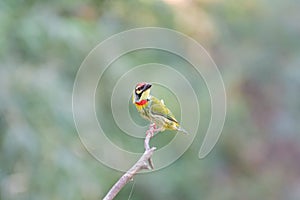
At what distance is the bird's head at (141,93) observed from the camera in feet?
3.43

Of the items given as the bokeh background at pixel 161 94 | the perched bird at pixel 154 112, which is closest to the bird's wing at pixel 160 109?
the perched bird at pixel 154 112

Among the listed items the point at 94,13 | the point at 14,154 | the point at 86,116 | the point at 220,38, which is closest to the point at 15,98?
the point at 14,154

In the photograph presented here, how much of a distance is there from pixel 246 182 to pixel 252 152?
27 centimetres

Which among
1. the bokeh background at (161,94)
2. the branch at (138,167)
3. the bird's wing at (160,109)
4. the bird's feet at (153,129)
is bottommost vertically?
the branch at (138,167)

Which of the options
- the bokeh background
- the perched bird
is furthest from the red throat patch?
the bokeh background

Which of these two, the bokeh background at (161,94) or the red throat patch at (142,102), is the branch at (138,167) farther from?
the bokeh background at (161,94)

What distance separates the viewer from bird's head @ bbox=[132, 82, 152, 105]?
1045mm

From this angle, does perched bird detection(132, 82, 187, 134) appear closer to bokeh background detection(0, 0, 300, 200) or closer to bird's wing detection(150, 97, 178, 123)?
bird's wing detection(150, 97, 178, 123)

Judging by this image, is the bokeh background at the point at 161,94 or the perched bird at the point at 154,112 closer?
the perched bird at the point at 154,112

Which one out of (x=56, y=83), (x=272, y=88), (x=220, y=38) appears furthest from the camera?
(x=272, y=88)

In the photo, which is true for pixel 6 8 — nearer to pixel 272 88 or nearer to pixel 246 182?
pixel 246 182

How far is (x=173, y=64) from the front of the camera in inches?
195

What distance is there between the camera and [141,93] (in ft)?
3.49

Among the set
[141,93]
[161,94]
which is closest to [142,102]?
[141,93]
